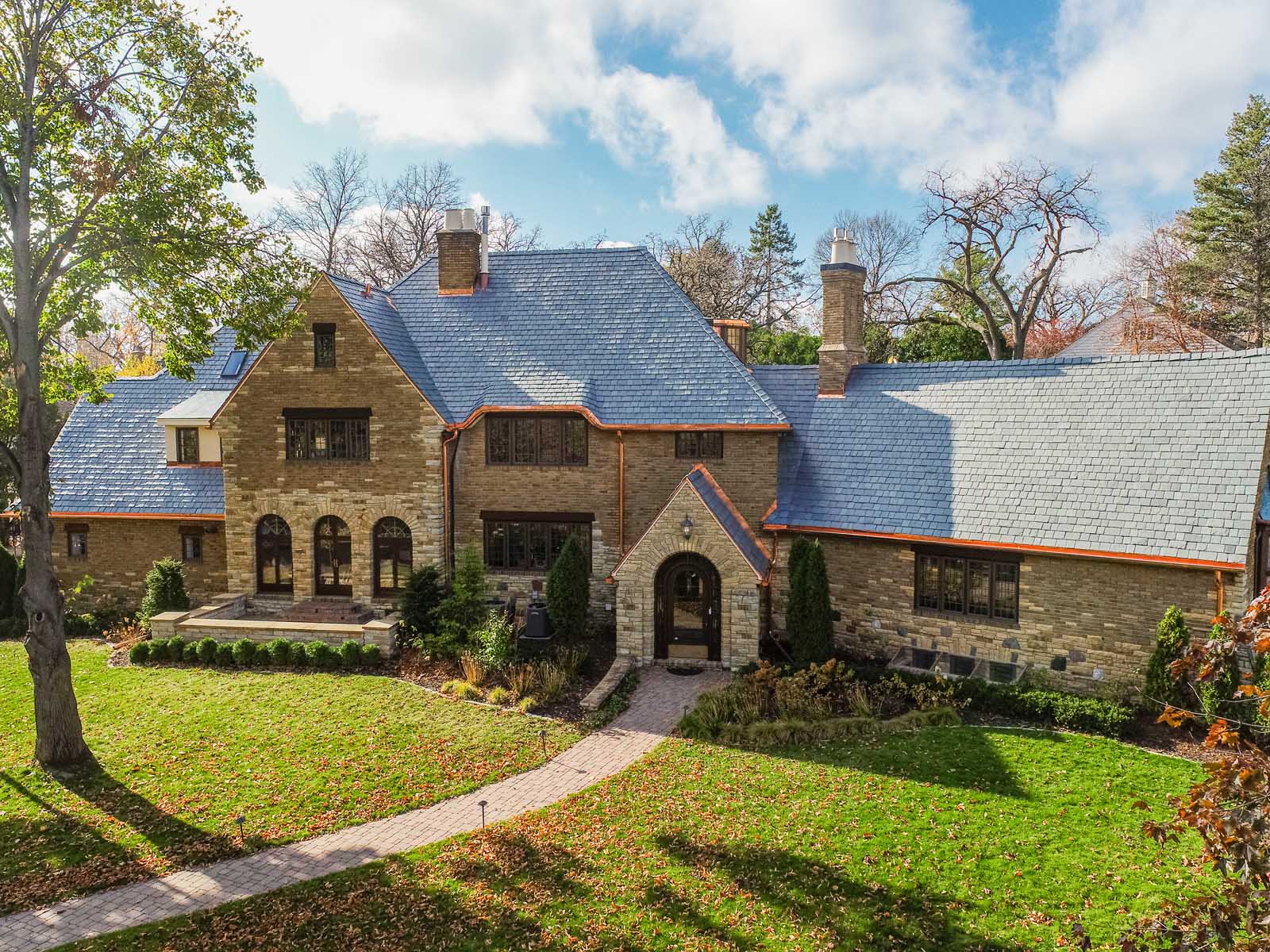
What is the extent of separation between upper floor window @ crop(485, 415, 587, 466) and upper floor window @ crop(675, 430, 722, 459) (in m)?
2.47

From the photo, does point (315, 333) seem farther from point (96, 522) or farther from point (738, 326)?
point (738, 326)

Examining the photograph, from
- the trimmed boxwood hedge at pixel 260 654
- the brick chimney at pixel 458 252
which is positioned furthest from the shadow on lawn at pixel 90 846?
the brick chimney at pixel 458 252

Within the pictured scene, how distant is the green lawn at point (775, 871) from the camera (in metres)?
9.30

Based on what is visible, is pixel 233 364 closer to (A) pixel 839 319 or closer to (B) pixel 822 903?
(A) pixel 839 319

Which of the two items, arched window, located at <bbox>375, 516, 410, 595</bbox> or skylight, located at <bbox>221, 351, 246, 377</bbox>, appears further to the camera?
skylight, located at <bbox>221, 351, 246, 377</bbox>

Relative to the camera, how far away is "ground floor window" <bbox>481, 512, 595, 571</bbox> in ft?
69.8

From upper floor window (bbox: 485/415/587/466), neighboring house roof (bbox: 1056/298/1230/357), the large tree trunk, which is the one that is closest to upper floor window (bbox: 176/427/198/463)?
upper floor window (bbox: 485/415/587/466)

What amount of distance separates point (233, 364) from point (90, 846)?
57.2 ft

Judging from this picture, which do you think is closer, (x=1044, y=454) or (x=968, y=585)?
(x=968, y=585)

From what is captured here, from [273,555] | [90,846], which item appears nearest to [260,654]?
[273,555]

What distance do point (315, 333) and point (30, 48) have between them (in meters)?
8.93

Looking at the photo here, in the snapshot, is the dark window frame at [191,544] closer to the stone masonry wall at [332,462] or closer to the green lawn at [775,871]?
→ the stone masonry wall at [332,462]

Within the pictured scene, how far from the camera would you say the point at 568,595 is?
63.4ft

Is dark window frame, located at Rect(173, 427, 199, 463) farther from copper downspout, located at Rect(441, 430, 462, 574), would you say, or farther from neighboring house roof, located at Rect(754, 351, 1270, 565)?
neighboring house roof, located at Rect(754, 351, 1270, 565)
